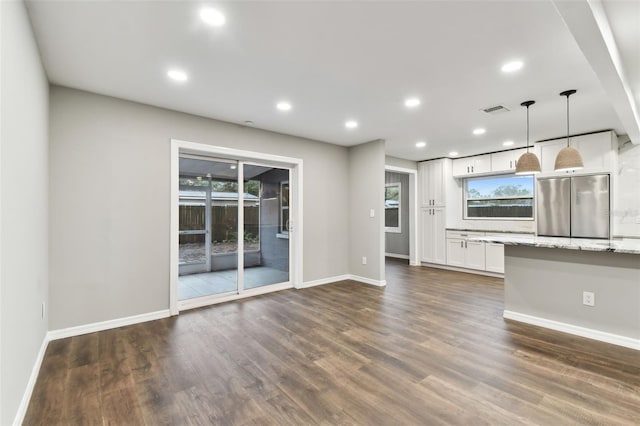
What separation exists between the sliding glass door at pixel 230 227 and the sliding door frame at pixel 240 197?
8 centimetres

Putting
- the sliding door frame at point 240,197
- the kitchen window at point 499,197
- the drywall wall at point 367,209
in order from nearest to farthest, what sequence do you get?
the sliding door frame at point 240,197
the drywall wall at point 367,209
the kitchen window at point 499,197

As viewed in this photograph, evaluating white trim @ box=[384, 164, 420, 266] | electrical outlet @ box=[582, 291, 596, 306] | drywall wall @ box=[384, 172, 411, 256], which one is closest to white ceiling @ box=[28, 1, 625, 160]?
electrical outlet @ box=[582, 291, 596, 306]

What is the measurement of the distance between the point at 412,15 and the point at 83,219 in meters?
3.55

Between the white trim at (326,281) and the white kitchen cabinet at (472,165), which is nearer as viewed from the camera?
the white trim at (326,281)

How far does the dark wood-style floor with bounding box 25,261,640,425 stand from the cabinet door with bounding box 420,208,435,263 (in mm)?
3357

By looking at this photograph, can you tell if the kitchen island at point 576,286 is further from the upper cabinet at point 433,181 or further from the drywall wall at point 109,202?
the drywall wall at point 109,202

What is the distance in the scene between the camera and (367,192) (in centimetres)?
543

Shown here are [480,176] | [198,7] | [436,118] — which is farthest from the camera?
[480,176]

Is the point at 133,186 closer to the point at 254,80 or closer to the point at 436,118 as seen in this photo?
the point at 254,80

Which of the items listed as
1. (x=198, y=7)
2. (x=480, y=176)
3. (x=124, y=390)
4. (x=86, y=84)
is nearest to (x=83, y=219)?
(x=86, y=84)

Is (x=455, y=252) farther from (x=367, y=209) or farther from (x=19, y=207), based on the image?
(x=19, y=207)

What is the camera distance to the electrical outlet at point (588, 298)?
303cm

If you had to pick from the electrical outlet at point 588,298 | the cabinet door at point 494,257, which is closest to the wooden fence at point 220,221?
the electrical outlet at point 588,298

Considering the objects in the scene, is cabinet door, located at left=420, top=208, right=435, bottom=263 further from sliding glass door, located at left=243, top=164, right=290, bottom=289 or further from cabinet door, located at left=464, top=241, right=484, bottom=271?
sliding glass door, located at left=243, top=164, right=290, bottom=289
